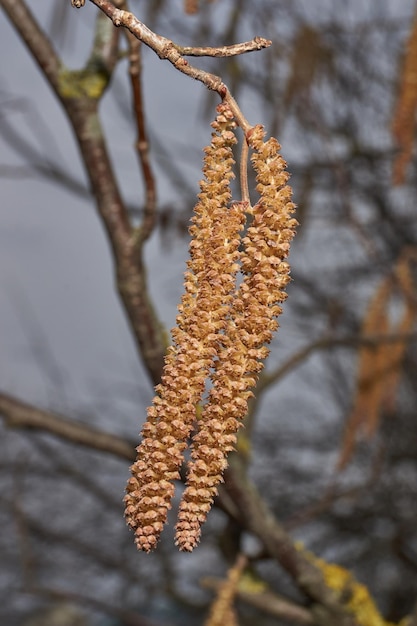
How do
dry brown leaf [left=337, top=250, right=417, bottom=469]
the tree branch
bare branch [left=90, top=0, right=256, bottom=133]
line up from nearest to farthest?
bare branch [left=90, top=0, right=256, bottom=133], the tree branch, dry brown leaf [left=337, top=250, right=417, bottom=469]

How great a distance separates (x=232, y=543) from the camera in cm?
196

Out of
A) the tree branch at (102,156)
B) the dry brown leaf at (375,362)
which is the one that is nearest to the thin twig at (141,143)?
the tree branch at (102,156)

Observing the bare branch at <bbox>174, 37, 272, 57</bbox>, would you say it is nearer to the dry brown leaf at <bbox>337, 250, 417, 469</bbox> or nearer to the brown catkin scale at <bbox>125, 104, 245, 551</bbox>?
the brown catkin scale at <bbox>125, 104, 245, 551</bbox>

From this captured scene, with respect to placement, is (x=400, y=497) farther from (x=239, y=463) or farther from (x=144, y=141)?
(x=144, y=141)

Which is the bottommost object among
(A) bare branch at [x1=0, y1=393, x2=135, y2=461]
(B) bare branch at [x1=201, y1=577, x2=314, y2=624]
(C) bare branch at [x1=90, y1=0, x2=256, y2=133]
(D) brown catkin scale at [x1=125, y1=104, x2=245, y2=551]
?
(B) bare branch at [x1=201, y1=577, x2=314, y2=624]

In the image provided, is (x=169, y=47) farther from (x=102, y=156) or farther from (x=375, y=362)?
(x=375, y=362)

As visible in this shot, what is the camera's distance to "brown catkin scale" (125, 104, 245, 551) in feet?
2.24

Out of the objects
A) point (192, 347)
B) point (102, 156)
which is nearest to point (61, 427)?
point (102, 156)

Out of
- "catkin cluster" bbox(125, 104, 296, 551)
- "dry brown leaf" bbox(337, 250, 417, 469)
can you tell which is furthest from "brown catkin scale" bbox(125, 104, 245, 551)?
"dry brown leaf" bbox(337, 250, 417, 469)

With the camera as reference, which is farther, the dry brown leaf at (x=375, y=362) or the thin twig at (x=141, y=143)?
the dry brown leaf at (x=375, y=362)

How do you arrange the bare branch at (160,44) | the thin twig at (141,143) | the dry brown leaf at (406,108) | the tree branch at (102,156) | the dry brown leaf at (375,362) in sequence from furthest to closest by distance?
the dry brown leaf at (375,362) → the dry brown leaf at (406,108) → the tree branch at (102,156) → the thin twig at (141,143) → the bare branch at (160,44)

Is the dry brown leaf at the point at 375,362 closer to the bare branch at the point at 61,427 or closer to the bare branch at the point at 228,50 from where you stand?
the bare branch at the point at 61,427

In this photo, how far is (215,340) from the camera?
27.7 inches

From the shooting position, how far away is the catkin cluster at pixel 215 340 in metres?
0.69
